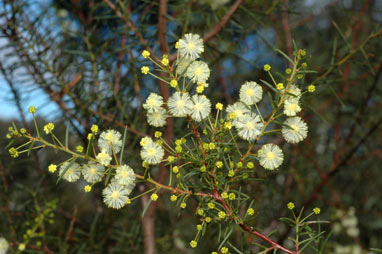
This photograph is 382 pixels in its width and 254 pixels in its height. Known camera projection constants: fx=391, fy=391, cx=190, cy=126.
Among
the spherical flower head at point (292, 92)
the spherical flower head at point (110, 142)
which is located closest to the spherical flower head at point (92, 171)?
the spherical flower head at point (110, 142)

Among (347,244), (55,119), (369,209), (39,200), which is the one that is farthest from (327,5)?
(39,200)

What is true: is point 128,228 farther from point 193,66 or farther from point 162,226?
point 193,66

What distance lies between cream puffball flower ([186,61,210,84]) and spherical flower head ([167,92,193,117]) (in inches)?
1.0

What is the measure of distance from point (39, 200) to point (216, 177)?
2.06 feet

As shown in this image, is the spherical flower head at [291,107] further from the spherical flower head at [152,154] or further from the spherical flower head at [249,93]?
the spherical flower head at [152,154]

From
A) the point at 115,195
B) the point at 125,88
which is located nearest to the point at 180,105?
the point at 115,195

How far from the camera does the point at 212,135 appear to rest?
446 millimetres

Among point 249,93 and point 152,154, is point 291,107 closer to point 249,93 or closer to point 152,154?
point 249,93

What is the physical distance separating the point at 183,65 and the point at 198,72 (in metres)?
0.03

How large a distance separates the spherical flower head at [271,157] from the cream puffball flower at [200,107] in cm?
8

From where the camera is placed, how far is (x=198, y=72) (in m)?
0.43

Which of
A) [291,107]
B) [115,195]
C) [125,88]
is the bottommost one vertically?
[115,195]

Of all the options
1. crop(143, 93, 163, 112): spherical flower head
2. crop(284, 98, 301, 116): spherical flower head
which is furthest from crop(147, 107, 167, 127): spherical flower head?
crop(284, 98, 301, 116): spherical flower head

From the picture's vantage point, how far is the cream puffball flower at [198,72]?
43 centimetres
